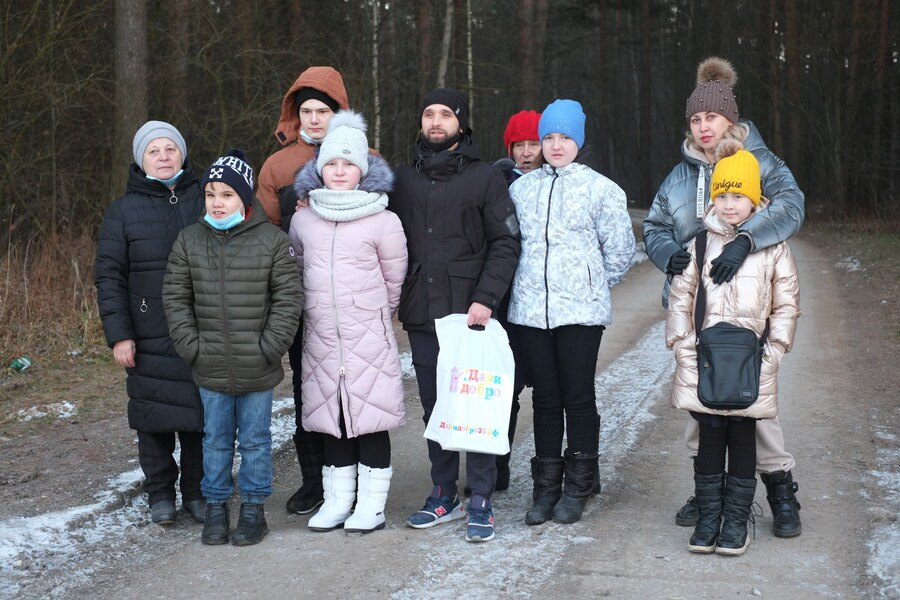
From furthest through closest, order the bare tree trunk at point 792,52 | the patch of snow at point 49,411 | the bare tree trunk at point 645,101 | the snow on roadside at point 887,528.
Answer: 1. the bare tree trunk at point 645,101
2. the bare tree trunk at point 792,52
3. the patch of snow at point 49,411
4. the snow on roadside at point 887,528

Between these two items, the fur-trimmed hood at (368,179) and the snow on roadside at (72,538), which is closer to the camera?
the snow on roadside at (72,538)

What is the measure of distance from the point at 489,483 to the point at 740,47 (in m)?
34.3

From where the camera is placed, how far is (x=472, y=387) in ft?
15.0

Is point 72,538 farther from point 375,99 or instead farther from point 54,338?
point 375,99

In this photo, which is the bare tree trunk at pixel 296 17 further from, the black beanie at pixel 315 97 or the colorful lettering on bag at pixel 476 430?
the colorful lettering on bag at pixel 476 430

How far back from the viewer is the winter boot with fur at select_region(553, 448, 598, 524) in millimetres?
Result: 4715

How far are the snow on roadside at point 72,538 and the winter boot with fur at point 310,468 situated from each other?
0.79m

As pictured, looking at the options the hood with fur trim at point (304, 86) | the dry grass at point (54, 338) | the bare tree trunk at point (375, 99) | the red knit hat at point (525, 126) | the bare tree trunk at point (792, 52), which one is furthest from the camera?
the bare tree trunk at point (792, 52)

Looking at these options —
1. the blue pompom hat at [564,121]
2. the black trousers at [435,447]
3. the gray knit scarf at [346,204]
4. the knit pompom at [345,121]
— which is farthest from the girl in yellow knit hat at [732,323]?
the knit pompom at [345,121]

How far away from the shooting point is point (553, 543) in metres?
4.41

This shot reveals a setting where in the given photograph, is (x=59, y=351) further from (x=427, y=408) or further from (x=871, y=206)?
(x=871, y=206)

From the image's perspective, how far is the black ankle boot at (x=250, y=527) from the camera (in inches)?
177

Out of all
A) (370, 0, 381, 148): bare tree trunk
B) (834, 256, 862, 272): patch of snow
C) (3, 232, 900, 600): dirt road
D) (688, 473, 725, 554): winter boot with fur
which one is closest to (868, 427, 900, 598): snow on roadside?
(3, 232, 900, 600): dirt road

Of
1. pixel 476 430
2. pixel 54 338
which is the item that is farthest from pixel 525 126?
pixel 54 338
